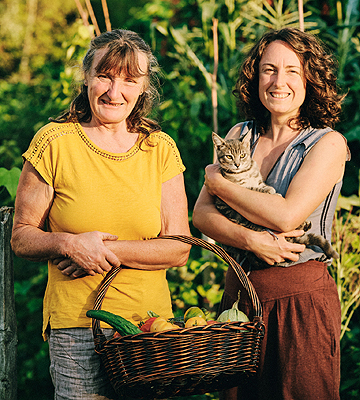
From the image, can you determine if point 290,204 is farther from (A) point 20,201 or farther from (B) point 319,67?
(A) point 20,201

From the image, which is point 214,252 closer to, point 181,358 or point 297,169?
point 181,358

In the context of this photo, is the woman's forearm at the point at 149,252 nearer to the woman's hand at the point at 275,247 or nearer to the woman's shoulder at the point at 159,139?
the woman's hand at the point at 275,247

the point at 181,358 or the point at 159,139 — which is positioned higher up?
the point at 159,139

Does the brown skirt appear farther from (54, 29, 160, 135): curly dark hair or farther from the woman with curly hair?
(54, 29, 160, 135): curly dark hair

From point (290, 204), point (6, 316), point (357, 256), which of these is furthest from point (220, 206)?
point (357, 256)

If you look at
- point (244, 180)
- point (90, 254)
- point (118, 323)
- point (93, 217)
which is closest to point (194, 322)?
point (118, 323)

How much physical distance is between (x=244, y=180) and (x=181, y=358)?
3.70ft

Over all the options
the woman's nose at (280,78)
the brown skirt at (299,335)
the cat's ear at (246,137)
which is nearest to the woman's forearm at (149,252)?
the brown skirt at (299,335)

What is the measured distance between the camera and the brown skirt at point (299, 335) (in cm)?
215

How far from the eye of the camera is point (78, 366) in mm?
2080

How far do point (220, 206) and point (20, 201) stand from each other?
107 centimetres

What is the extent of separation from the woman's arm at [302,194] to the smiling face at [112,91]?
72cm

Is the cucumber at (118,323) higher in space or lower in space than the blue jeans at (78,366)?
higher

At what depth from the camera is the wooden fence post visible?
2.71 metres
